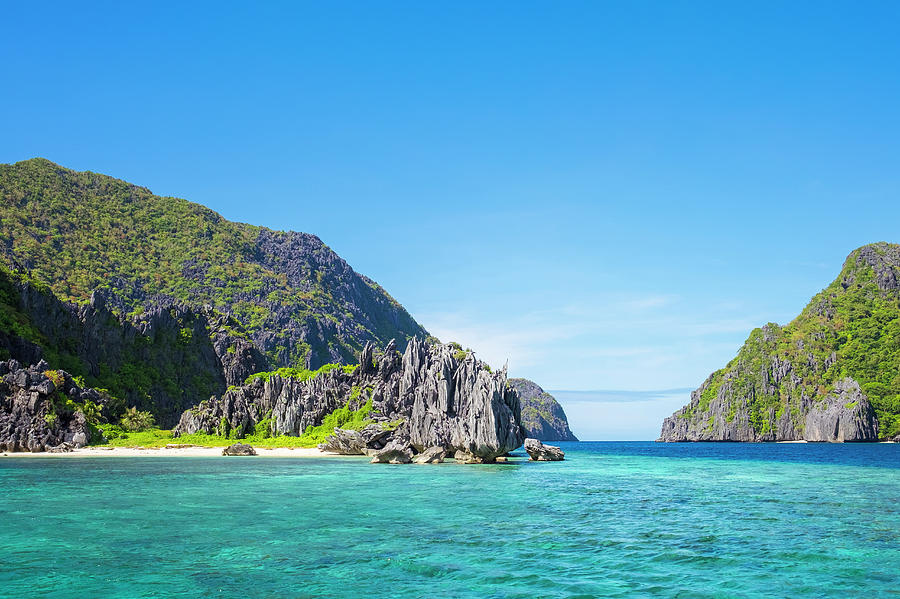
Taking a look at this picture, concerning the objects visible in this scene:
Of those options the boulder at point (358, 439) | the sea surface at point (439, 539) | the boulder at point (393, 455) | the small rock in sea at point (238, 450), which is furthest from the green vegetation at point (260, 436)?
the sea surface at point (439, 539)

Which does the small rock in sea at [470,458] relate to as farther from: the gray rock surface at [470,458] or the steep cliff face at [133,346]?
the steep cliff face at [133,346]

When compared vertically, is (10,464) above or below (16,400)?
below

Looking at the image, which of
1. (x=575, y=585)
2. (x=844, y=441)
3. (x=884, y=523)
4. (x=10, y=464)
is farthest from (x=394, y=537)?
(x=844, y=441)

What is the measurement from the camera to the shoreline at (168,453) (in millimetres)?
89875

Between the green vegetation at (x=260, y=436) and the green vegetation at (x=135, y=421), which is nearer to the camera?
the green vegetation at (x=260, y=436)

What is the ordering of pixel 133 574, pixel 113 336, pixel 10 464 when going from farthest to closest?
pixel 113 336, pixel 10 464, pixel 133 574

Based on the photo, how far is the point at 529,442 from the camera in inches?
3583

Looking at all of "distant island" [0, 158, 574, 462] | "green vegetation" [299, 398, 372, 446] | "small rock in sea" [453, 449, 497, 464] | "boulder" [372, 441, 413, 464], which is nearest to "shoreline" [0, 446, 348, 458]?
"distant island" [0, 158, 574, 462]

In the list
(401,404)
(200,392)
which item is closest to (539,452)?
(401,404)

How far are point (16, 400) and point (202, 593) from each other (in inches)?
3751

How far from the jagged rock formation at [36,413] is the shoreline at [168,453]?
2058mm

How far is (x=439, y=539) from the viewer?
28031 mm

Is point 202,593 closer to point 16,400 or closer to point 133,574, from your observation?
point 133,574

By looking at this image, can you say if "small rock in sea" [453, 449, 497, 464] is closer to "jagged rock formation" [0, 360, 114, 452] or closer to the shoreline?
the shoreline
